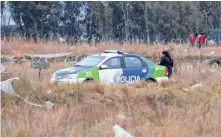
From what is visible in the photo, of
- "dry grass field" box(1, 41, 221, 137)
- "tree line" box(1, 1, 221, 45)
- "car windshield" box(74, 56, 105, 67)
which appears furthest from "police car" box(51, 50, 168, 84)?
"tree line" box(1, 1, 221, 45)

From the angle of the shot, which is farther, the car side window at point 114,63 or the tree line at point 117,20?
the tree line at point 117,20

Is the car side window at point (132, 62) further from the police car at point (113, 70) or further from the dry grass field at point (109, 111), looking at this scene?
the dry grass field at point (109, 111)

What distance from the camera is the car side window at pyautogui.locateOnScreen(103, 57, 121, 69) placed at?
12.8 metres

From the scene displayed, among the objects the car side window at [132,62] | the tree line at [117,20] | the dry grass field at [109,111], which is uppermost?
the tree line at [117,20]

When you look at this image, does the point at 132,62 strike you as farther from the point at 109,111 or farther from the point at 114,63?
the point at 109,111

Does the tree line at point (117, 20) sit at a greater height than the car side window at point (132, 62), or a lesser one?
greater

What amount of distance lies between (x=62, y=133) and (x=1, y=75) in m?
3.05

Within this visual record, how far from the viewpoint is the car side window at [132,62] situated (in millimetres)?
13125

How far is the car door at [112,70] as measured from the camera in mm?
12406

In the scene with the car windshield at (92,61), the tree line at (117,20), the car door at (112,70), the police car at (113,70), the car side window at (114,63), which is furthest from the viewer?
the tree line at (117,20)

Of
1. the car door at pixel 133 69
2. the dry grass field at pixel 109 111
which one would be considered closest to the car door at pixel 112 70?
the car door at pixel 133 69

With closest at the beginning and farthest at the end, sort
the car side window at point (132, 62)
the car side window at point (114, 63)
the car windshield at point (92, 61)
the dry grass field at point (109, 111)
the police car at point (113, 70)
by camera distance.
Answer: the dry grass field at point (109, 111), the police car at point (113, 70), the car windshield at point (92, 61), the car side window at point (114, 63), the car side window at point (132, 62)

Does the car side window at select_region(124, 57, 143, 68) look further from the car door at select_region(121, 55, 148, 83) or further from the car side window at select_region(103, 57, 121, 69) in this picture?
the car side window at select_region(103, 57, 121, 69)

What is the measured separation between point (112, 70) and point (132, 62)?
2.85ft
